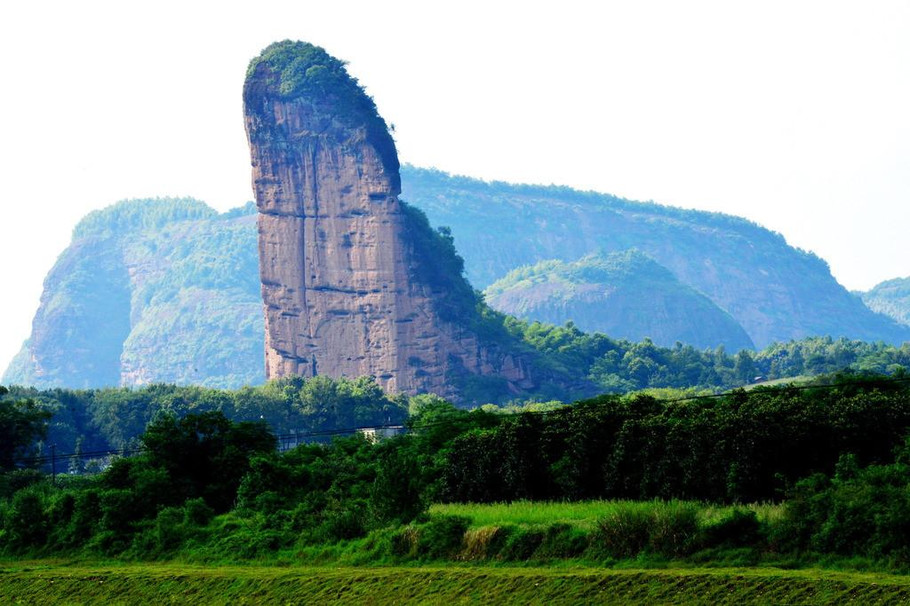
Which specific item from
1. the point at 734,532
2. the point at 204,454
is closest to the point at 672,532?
the point at 734,532

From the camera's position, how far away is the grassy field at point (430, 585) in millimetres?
31328

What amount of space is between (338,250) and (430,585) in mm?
105907

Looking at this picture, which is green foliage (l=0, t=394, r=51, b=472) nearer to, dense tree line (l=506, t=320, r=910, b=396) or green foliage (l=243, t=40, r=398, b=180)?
green foliage (l=243, t=40, r=398, b=180)

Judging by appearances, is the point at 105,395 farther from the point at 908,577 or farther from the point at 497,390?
the point at 908,577

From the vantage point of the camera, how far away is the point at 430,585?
35.5 meters

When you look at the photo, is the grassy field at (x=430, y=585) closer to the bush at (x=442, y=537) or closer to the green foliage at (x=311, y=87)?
the bush at (x=442, y=537)

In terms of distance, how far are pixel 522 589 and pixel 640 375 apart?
129 metres

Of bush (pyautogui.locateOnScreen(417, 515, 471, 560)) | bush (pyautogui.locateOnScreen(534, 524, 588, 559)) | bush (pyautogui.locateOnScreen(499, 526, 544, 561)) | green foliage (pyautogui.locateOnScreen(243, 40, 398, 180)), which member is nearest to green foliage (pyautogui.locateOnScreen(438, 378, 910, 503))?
bush (pyautogui.locateOnScreen(534, 524, 588, 559))

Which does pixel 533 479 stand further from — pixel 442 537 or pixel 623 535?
pixel 623 535

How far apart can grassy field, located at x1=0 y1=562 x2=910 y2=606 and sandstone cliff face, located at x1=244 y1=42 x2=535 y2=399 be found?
96645 mm

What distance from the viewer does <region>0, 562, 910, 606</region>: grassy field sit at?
31328 mm

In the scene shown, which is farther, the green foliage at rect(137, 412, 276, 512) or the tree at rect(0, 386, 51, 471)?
the tree at rect(0, 386, 51, 471)

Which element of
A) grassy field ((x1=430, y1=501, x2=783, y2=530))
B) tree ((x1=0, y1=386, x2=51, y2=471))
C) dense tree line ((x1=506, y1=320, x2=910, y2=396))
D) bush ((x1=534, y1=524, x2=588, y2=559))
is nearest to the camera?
bush ((x1=534, y1=524, x2=588, y2=559))

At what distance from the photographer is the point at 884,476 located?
36.8 m
